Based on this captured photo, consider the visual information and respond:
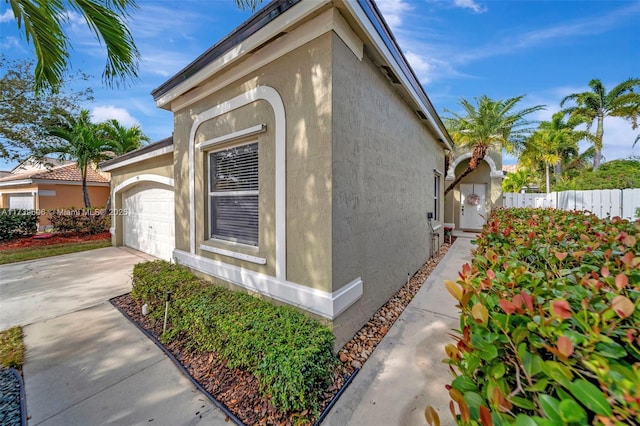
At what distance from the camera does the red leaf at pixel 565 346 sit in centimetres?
80

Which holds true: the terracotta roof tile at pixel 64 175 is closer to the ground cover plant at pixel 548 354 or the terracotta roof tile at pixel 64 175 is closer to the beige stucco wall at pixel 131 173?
the beige stucco wall at pixel 131 173

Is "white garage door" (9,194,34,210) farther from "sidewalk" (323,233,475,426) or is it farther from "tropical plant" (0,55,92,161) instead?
"sidewalk" (323,233,475,426)

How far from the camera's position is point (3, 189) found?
17.9 m

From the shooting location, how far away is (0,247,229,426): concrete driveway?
2330mm

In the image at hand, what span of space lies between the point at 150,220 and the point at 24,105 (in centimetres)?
745

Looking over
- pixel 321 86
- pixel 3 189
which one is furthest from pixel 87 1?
pixel 3 189

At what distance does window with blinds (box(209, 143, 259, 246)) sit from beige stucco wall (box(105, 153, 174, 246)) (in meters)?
3.26

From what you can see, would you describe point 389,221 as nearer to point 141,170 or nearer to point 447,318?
point 447,318

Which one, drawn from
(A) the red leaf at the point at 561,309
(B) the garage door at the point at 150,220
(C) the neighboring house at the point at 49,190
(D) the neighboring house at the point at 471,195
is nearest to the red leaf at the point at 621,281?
(A) the red leaf at the point at 561,309

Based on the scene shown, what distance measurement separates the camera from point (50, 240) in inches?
422

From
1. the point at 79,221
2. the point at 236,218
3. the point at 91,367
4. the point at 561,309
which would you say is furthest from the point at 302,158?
the point at 79,221

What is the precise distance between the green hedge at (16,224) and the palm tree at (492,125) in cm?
2064

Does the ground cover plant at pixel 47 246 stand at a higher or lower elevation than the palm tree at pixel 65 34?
lower

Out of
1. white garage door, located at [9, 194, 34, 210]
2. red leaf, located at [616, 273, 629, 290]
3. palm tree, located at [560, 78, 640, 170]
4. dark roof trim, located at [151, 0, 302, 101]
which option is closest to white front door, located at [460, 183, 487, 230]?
dark roof trim, located at [151, 0, 302, 101]
